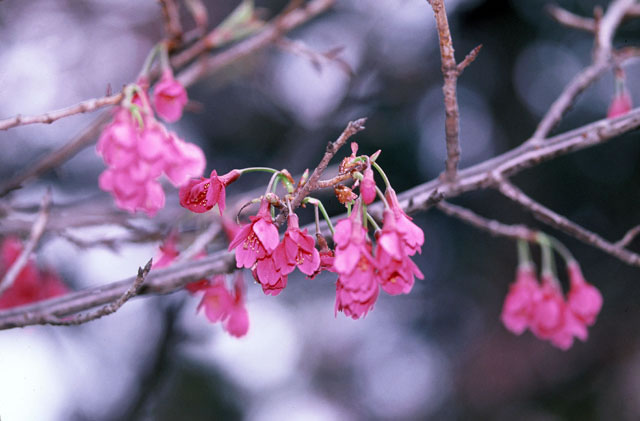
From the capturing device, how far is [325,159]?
0.83 meters

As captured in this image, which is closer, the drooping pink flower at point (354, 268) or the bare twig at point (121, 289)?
the drooping pink flower at point (354, 268)

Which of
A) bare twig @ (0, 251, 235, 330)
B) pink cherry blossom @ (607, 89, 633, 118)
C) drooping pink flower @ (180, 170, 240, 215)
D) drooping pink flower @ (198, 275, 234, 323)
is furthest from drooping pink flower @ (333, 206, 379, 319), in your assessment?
pink cherry blossom @ (607, 89, 633, 118)

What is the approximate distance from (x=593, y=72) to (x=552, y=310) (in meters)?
0.79

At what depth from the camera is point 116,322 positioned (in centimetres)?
382

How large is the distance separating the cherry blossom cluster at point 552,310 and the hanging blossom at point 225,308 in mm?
944

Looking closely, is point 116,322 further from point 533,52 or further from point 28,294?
point 533,52

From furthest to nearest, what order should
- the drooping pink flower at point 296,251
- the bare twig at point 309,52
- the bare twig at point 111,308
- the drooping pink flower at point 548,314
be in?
the bare twig at point 309,52 → the drooping pink flower at point 548,314 → the bare twig at point 111,308 → the drooping pink flower at point 296,251

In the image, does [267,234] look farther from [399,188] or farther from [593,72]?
[399,188]

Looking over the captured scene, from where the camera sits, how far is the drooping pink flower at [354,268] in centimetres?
84

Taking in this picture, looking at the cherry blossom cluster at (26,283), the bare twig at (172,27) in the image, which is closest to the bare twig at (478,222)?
the bare twig at (172,27)

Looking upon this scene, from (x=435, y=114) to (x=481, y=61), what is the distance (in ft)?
2.69

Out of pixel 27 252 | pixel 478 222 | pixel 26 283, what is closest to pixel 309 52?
pixel 478 222

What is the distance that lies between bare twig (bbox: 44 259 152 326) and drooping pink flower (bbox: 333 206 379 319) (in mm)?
378

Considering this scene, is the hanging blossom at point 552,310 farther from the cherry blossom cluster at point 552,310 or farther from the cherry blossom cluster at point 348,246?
the cherry blossom cluster at point 348,246
